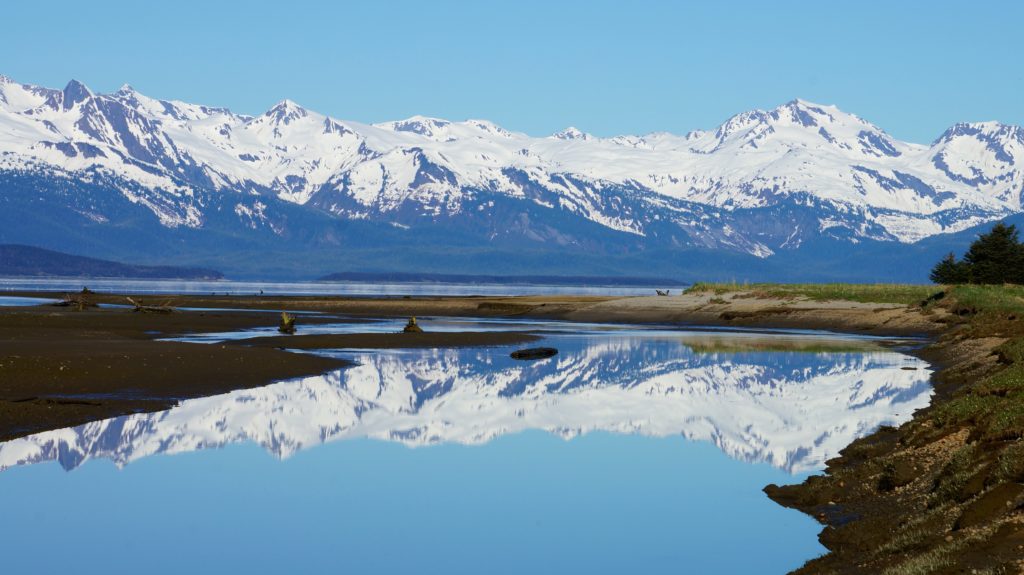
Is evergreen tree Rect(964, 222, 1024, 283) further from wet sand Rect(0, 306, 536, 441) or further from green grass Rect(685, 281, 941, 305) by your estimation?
wet sand Rect(0, 306, 536, 441)

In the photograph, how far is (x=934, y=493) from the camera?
742 inches

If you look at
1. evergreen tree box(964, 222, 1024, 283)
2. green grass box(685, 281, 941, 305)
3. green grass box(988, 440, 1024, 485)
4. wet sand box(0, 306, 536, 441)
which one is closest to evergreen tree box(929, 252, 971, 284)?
evergreen tree box(964, 222, 1024, 283)

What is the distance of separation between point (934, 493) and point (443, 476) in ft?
33.7

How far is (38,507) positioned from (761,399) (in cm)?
2415

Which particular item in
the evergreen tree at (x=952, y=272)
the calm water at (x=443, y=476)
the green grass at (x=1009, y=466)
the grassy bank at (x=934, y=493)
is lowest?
the calm water at (x=443, y=476)

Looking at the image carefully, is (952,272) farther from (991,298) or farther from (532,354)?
(532,354)

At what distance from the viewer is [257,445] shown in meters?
29.3

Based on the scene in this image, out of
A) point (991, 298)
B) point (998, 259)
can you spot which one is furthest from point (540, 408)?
point (998, 259)

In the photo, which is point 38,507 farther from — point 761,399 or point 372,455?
point 761,399

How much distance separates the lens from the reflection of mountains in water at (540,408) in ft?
95.9

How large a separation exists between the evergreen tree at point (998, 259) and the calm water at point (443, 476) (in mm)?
52908

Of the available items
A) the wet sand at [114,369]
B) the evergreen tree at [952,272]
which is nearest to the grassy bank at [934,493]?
the wet sand at [114,369]

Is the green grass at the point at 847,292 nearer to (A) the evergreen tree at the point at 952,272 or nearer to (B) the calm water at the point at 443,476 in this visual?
(A) the evergreen tree at the point at 952,272

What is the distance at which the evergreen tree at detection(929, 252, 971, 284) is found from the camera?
98250 mm
